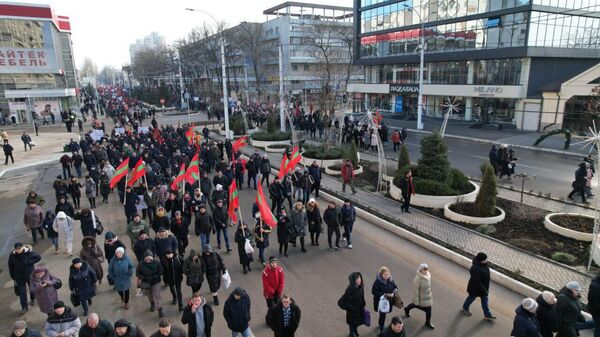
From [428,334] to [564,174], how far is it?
48.7 feet

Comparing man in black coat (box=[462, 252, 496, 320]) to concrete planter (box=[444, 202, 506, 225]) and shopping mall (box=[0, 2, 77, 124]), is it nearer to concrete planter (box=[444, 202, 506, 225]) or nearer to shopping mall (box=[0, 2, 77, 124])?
concrete planter (box=[444, 202, 506, 225])

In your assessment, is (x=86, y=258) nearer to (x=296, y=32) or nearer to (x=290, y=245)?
(x=290, y=245)

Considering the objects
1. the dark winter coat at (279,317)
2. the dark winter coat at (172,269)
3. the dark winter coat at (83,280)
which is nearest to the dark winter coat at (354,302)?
the dark winter coat at (279,317)

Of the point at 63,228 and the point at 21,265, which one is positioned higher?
the point at 21,265

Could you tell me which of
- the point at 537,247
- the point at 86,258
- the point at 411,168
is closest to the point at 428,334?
the point at 537,247

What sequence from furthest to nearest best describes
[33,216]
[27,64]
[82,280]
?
[27,64] < [33,216] < [82,280]

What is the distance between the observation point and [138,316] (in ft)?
26.4

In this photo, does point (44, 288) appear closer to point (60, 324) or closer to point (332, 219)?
point (60, 324)

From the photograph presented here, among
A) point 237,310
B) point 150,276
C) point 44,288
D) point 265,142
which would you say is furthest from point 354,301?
point 265,142

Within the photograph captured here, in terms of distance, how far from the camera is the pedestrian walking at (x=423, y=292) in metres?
7.07

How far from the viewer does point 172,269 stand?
7.95 meters

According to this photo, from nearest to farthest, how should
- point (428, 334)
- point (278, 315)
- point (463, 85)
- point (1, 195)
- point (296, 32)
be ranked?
point (278, 315), point (428, 334), point (1, 195), point (463, 85), point (296, 32)

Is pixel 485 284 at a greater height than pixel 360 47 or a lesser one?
lesser

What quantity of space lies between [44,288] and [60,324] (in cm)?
173
